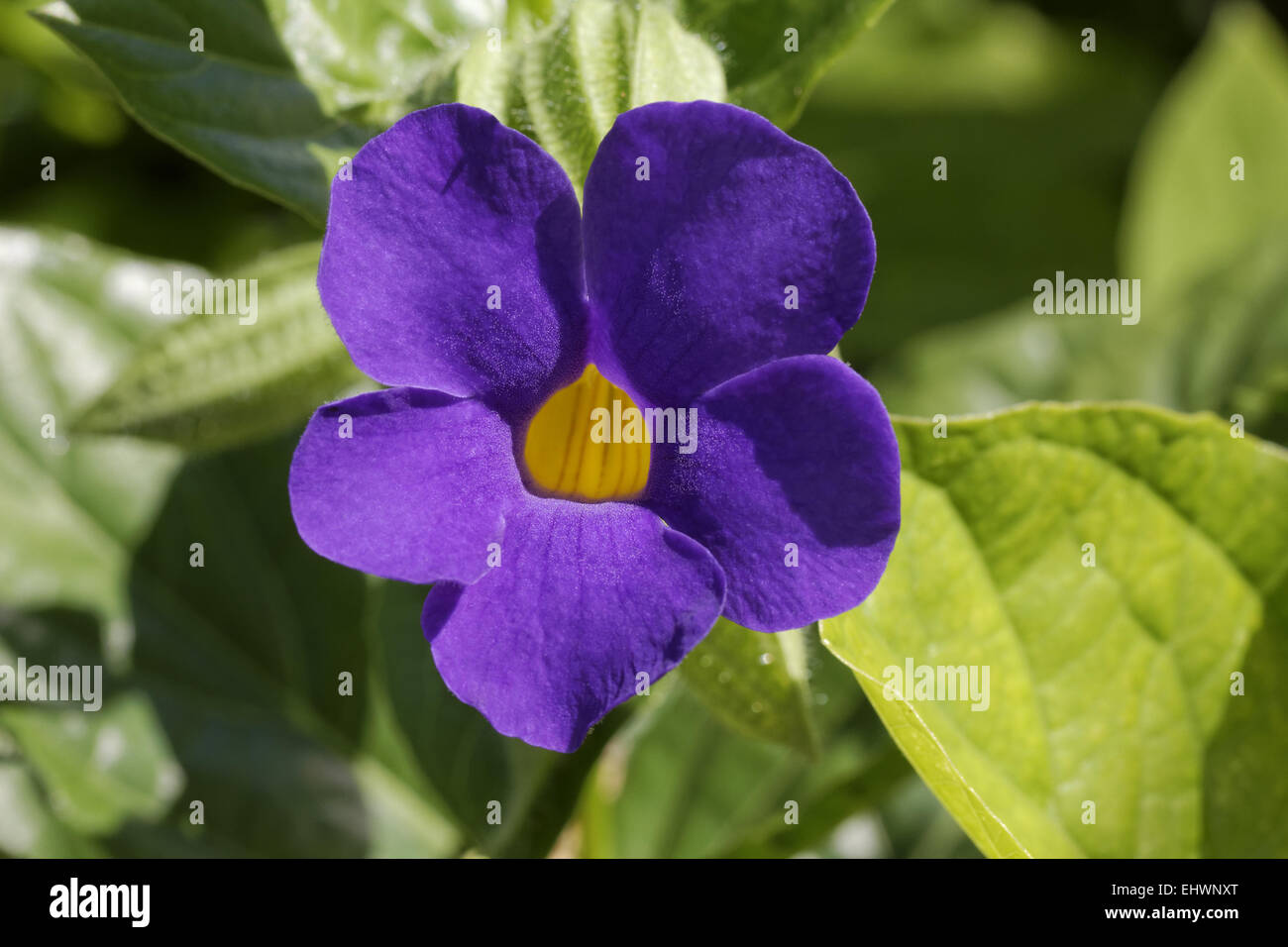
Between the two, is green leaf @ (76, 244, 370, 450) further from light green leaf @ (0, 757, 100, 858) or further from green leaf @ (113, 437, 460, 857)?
light green leaf @ (0, 757, 100, 858)

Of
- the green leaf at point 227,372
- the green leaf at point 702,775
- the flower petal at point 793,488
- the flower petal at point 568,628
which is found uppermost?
the green leaf at point 227,372

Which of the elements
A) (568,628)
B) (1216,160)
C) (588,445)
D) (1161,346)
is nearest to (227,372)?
(588,445)

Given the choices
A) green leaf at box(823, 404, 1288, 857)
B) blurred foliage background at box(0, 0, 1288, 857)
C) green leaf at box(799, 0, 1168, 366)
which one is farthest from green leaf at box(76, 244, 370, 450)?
green leaf at box(799, 0, 1168, 366)

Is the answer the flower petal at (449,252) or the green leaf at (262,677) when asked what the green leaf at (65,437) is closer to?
the green leaf at (262,677)

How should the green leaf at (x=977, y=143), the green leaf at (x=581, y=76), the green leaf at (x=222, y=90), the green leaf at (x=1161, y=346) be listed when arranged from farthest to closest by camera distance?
the green leaf at (x=977, y=143)
the green leaf at (x=1161, y=346)
the green leaf at (x=222, y=90)
the green leaf at (x=581, y=76)

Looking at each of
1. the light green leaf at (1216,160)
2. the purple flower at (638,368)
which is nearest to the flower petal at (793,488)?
the purple flower at (638,368)
